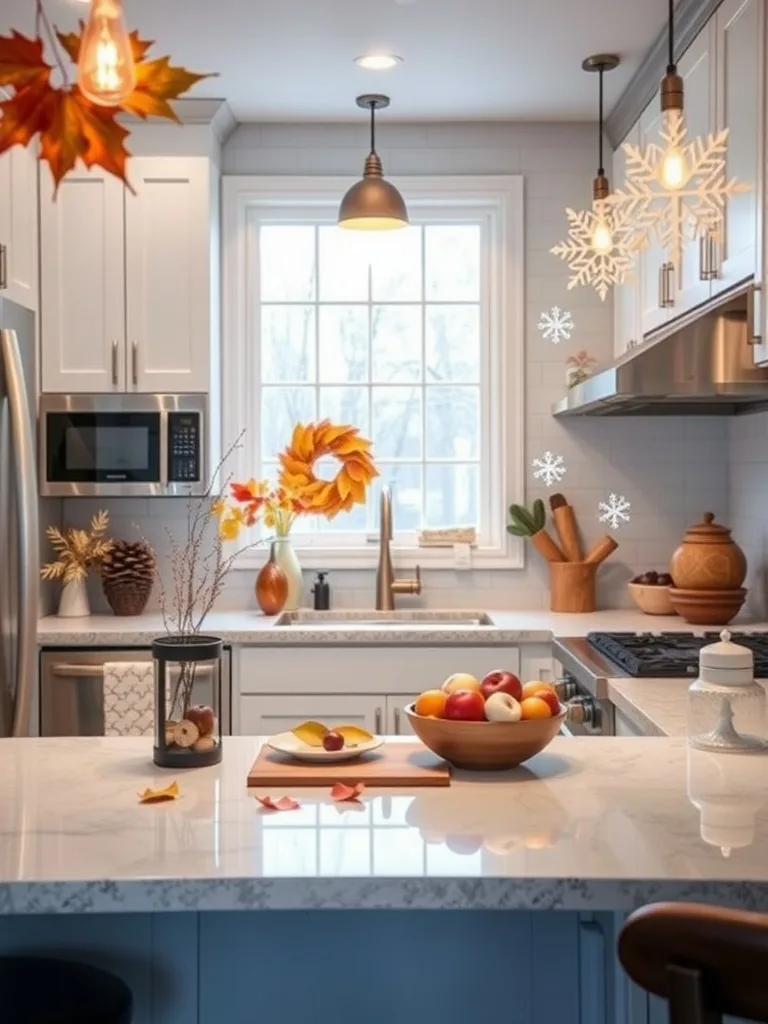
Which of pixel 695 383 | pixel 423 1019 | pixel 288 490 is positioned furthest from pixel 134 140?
pixel 423 1019

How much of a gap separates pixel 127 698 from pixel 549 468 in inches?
69.2

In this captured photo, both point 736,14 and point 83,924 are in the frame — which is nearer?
point 83,924

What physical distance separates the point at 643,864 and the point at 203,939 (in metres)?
0.64

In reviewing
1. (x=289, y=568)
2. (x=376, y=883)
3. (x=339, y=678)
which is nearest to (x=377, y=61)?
(x=289, y=568)

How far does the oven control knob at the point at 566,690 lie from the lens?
3170mm

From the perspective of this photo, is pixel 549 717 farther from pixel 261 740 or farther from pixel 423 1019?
pixel 261 740

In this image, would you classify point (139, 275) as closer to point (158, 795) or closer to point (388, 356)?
point (388, 356)

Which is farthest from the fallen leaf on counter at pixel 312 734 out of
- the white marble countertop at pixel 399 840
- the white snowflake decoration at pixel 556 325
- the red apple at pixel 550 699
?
the white snowflake decoration at pixel 556 325

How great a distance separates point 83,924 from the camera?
1688 mm

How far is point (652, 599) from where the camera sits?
160 inches

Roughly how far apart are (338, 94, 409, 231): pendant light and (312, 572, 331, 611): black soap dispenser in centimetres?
128

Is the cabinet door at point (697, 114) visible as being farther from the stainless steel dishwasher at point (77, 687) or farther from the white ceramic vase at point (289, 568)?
the stainless steel dishwasher at point (77, 687)

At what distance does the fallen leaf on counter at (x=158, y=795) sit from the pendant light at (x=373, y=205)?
2.31 metres

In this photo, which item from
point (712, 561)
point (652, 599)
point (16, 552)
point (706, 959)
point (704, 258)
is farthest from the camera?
point (652, 599)
